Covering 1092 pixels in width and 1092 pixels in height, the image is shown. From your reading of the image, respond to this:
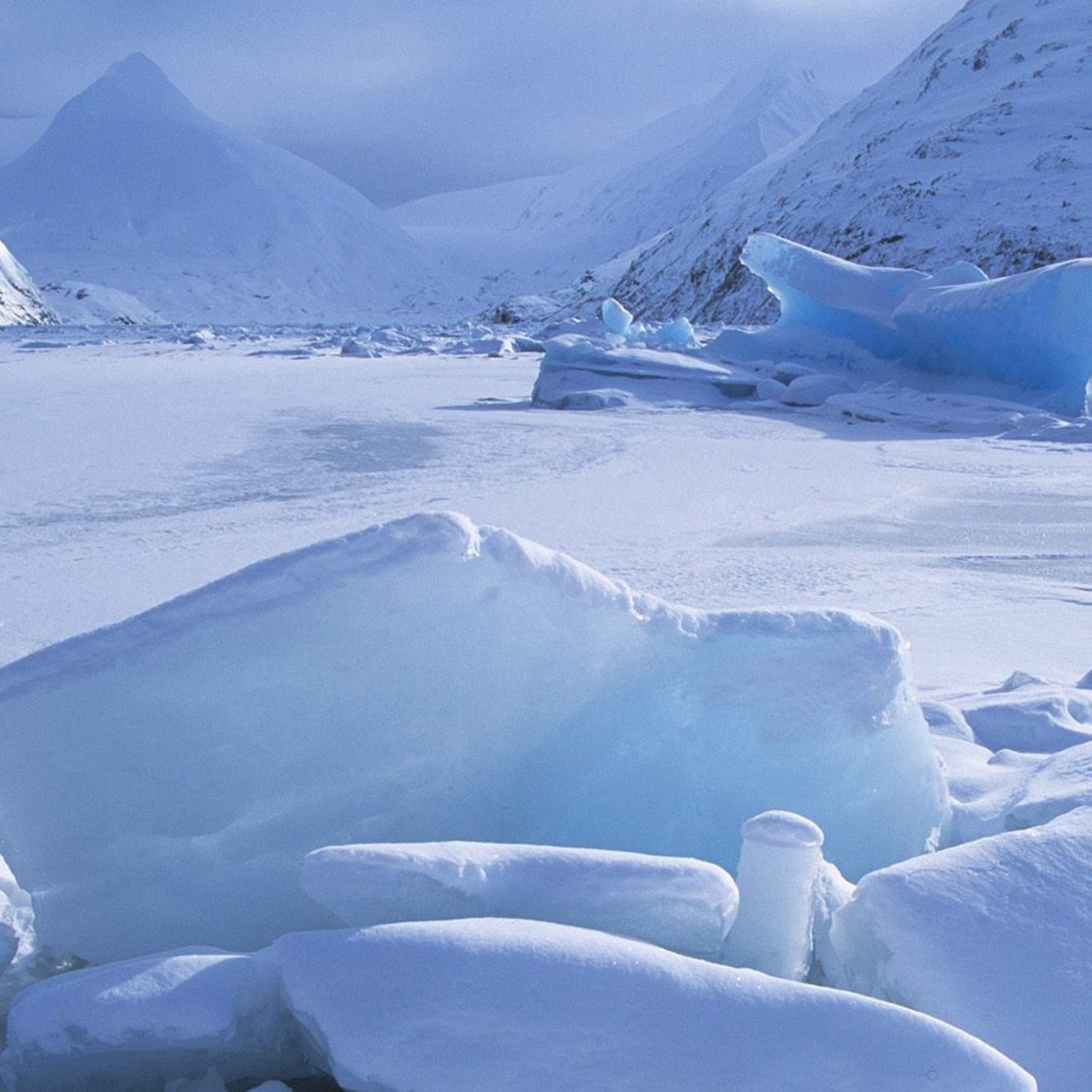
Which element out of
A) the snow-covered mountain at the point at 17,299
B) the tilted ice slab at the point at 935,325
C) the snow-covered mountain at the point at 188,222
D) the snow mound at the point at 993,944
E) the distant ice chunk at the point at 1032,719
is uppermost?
the snow-covered mountain at the point at 188,222

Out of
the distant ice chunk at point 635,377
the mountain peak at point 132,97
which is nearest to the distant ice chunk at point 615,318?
the distant ice chunk at point 635,377

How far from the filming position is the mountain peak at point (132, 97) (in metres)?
70.8

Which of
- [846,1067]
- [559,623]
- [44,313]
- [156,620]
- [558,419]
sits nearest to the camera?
[846,1067]

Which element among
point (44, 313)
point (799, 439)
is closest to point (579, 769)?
point (799, 439)

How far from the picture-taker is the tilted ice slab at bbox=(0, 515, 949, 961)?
1450 mm

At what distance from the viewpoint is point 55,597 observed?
3322 mm

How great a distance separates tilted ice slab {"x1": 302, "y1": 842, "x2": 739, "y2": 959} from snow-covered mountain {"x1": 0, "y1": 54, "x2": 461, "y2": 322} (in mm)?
57235

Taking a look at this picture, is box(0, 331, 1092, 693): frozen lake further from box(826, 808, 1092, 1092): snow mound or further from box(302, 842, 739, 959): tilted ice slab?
box(302, 842, 739, 959): tilted ice slab

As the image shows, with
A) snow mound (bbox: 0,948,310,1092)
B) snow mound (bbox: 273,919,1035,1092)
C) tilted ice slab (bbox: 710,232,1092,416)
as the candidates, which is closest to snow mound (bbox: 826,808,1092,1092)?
snow mound (bbox: 273,919,1035,1092)

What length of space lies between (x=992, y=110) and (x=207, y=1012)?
32.1 meters

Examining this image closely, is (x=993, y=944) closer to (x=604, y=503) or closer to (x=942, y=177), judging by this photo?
(x=604, y=503)

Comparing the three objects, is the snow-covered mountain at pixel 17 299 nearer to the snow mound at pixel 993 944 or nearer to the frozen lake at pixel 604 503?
the frozen lake at pixel 604 503

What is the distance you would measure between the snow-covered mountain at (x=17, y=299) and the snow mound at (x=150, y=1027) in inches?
1432

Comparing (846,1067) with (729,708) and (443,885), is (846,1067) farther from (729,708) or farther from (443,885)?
(729,708)
